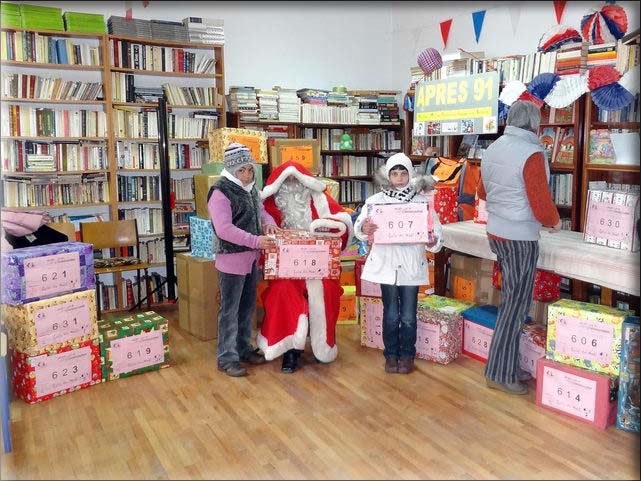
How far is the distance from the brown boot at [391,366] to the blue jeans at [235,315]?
2.86ft

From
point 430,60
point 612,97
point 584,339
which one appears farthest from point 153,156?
point 584,339

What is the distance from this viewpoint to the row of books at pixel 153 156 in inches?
202

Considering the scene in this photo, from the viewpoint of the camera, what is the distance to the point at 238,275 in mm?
3412

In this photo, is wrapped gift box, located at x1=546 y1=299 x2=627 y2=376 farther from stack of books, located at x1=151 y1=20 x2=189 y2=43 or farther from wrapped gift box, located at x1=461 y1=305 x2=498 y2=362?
stack of books, located at x1=151 y1=20 x2=189 y2=43

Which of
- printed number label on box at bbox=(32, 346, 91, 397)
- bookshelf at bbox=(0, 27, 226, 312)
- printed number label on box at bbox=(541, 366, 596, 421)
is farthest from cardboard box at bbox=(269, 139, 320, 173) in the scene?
printed number label on box at bbox=(541, 366, 596, 421)

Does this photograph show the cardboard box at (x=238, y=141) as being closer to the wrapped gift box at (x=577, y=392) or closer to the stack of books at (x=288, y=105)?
the stack of books at (x=288, y=105)

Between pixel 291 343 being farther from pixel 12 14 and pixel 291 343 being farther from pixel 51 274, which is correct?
pixel 12 14

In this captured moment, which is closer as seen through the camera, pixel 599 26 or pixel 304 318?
pixel 304 318

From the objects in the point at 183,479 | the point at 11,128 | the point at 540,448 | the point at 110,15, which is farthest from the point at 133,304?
the point at 540,448

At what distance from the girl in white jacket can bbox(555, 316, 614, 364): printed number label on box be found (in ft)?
2.63

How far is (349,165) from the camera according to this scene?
6301mm

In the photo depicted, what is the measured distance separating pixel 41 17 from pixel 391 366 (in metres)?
3.79

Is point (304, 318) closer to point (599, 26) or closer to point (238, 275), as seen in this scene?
point (238, 275)

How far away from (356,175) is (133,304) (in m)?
2.67
